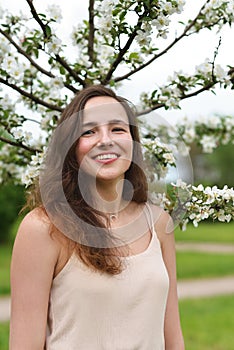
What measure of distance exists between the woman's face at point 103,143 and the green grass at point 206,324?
3623mm

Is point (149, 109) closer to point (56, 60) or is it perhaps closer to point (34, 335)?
point (56, 60)

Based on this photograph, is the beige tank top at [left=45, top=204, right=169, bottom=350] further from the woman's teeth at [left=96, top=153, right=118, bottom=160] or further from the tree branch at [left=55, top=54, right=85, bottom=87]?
the tree branch at [left=55, top=54, right=85, bottom=87]

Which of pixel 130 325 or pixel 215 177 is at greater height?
pixel 215 177

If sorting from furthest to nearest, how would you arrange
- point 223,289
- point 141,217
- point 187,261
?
point 187,261 → point 223,289 → point 141,217

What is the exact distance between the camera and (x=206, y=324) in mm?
5969

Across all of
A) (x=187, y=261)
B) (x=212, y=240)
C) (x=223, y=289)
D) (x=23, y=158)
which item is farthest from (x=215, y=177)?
(x=23, y=158)

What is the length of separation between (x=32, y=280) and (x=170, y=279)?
471 millimetres

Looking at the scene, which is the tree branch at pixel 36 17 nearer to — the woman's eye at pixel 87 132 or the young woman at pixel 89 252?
the young woman at pixel 89 252

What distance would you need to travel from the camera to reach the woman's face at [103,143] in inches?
69.2

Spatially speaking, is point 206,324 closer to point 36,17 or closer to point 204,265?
point 204,265

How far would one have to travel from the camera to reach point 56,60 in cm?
238

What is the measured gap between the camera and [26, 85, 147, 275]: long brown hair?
176cm

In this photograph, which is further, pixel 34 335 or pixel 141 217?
pixel 141 217

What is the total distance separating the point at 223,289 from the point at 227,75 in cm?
582
